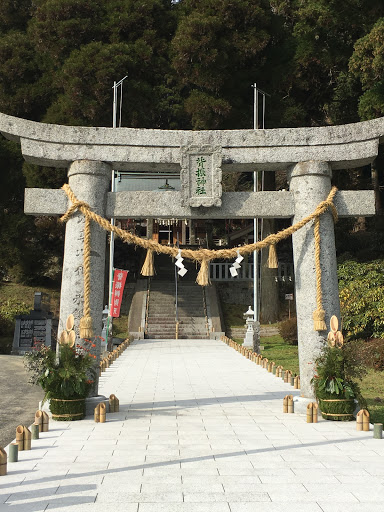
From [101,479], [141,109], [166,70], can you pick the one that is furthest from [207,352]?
[101,479]

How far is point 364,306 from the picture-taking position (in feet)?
66.9

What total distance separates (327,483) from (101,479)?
2425 mm

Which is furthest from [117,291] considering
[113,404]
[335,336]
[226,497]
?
[226,497]

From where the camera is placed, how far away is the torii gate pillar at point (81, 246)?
34.0 feet

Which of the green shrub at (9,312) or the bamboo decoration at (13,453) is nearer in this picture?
the bamboo decoration at (13,453)

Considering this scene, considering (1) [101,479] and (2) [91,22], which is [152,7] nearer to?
(2) [91,22]

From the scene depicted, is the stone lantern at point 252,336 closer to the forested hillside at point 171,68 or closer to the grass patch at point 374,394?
the grass patch at point 374,394

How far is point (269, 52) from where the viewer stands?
93.9 ft

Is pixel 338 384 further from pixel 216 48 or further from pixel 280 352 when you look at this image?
pixel 216 48

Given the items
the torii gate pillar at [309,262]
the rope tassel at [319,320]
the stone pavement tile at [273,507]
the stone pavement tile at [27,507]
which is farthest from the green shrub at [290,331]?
the stone pavement tile at [27,507]

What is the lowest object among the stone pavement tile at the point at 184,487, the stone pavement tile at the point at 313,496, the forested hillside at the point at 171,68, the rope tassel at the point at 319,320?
the stone pavement tile at the point at 313,496

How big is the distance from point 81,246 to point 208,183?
8.39 feet

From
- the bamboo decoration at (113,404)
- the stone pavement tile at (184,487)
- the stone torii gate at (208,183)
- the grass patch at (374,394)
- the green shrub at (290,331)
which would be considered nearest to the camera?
the stone pavement tile at (184,487)

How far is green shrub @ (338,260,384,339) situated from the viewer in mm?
20141
